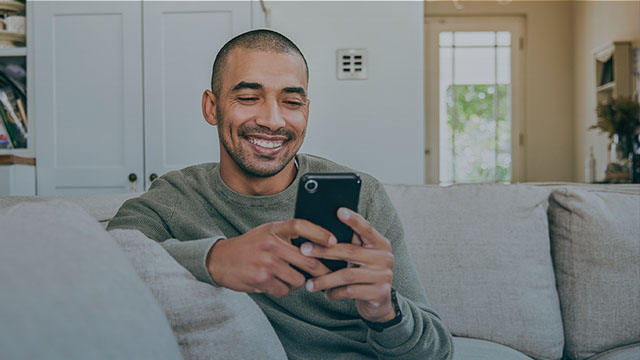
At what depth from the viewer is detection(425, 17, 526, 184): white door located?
6426mm

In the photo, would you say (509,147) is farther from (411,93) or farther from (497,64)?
(411,93)

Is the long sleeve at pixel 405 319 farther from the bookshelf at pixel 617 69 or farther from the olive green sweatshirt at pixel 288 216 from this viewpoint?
the bookshelf at pixel 617 69

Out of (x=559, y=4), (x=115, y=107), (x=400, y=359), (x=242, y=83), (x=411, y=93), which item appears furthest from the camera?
(x=559, y=4)

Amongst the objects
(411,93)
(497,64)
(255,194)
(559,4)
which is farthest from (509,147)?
(255,194)

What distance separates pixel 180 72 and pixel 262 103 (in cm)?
156

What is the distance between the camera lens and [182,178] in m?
1.18

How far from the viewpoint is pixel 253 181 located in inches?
45.2

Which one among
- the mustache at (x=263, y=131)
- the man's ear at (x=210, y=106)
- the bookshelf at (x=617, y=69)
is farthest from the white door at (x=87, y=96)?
the bookshelf at (x=617, y=69)

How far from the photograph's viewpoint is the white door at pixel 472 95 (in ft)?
21.1

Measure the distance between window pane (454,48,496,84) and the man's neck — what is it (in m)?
5.64

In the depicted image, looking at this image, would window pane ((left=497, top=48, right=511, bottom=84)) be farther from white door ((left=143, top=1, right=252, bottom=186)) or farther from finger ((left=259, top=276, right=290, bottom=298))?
finger ((left=259, top=276, right=290, bottom=298))

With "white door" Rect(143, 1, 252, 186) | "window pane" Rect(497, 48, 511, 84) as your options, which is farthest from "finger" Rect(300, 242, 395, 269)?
"window pane" Rect(497, 48, 511, 84)

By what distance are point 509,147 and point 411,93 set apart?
4.16 m

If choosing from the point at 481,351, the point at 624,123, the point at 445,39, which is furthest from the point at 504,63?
the point at 481,351
